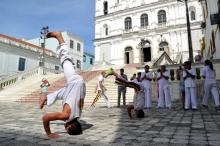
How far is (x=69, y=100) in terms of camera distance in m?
3.82

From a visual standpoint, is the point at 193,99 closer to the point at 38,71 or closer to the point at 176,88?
the point at 176,88

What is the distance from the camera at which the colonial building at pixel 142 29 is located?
3038 cm

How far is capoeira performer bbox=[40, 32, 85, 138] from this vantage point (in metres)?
3.73

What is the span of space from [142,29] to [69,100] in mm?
30963

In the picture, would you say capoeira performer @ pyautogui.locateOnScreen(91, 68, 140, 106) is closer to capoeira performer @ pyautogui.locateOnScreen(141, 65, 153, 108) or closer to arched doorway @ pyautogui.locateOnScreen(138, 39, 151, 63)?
capoeira performer @ pyautogui.locateOnScreen(141, 65, 153, 108)

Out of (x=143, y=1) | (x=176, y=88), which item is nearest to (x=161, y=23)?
(x=143, y=1)

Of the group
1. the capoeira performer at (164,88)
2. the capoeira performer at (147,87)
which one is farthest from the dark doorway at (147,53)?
the capoeira performer at (164,88)

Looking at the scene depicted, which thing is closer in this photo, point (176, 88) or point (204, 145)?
point (204, 145)

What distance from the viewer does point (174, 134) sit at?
3.77 metres

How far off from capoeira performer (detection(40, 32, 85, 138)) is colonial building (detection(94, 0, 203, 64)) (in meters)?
25.4

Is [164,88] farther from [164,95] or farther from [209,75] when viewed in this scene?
[209,75]

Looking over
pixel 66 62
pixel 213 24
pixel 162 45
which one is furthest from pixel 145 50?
pixel 66 62

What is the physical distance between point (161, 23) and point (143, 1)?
5269mm

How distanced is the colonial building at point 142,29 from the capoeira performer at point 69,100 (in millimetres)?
25380
